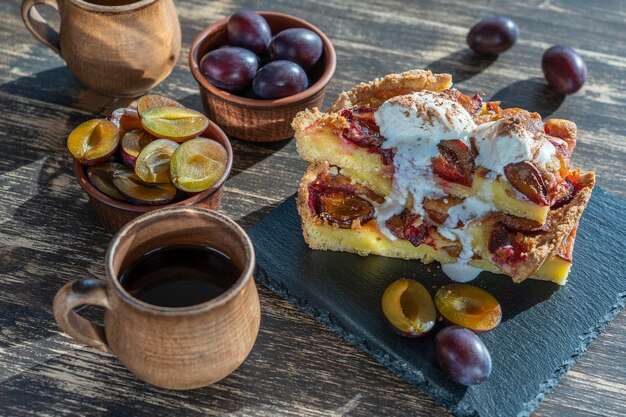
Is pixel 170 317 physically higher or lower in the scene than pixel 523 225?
→ higher

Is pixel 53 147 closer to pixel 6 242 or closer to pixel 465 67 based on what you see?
pixel 6 242

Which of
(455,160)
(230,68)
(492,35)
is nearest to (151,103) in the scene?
(230,68)

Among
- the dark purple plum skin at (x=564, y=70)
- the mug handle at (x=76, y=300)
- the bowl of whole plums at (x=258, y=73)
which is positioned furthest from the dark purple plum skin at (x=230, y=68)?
the dark purple plum skin at (x=564, y=70)

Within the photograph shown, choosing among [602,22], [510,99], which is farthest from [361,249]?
[602,22]

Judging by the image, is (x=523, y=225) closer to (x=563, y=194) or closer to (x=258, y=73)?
(x=563, y=194)

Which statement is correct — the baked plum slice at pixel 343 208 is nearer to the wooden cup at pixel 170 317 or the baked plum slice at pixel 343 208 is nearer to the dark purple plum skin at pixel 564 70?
the wooden cup at pixel 170 317

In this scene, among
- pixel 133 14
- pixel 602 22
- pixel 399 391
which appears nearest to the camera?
pixel 399 391
